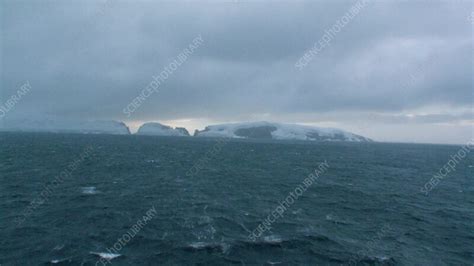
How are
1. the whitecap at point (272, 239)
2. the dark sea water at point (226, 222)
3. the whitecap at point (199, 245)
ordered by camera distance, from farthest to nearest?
the whitecap at point (272, 239), the whitecap at point (199, 245), the dark sea water at point (226, 222)

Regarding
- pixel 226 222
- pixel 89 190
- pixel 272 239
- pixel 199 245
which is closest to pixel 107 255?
pixel 199 245

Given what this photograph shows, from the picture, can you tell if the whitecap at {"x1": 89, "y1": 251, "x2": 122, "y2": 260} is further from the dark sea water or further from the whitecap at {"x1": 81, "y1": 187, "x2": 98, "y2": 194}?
the whitecap at {"x1": 81, "y1": 187, "x2": 98, "y2": 194}

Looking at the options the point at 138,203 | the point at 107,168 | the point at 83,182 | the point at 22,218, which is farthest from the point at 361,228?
the point at 107,168

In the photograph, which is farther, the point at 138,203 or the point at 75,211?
the point at 138,203

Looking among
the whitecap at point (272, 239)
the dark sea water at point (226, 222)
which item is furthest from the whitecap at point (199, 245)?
the whitecap at point (272, 239)

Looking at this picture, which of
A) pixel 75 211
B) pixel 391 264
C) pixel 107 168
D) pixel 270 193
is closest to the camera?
pixel 391 264

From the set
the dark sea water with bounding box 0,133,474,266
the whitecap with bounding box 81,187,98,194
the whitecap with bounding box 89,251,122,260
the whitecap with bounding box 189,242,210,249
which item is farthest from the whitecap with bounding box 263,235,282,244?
the whitecap with bounding box 81,187,98,194

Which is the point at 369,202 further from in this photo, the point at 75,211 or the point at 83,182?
the point at 83,182

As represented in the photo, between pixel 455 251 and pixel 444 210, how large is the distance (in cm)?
1988

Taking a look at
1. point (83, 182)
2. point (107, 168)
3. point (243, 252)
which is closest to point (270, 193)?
point (243, 252)

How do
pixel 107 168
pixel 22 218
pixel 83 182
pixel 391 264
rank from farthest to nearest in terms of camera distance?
1. pixel 107 168
2. pixel 83 182
3. pixel 22 218
4. pixel 391 264

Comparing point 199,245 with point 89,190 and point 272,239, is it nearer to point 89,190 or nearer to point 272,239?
point 272,239

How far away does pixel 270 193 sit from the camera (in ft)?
194

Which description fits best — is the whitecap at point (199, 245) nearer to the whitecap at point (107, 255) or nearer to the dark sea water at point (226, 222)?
the dark sea water at point (226, 222)
